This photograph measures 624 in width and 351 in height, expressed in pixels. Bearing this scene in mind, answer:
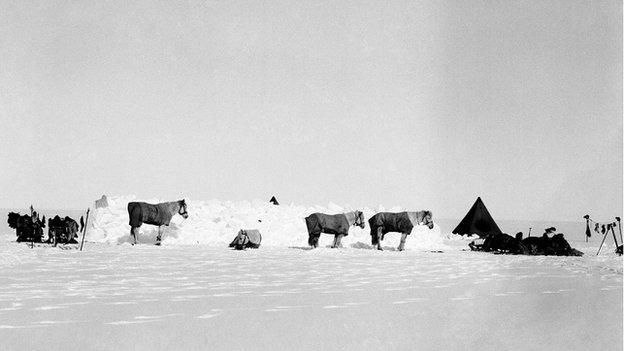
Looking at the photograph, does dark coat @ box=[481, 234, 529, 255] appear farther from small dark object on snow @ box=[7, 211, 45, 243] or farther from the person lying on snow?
small dark object on snow @ box=[7, 211, 45, 243]

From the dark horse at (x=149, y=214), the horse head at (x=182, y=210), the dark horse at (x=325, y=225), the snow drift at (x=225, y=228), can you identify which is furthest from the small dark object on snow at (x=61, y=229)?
the dark horse at (x=325, y=225)

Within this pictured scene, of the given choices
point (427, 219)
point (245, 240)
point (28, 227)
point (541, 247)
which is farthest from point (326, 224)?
point (28, 227)

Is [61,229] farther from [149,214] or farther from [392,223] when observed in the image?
[392,223]

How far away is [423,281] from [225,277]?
362 centimetres

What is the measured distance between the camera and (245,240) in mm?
19797

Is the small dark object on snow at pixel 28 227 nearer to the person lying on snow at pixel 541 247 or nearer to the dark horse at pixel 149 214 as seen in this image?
the dark horse at pixel 149 214

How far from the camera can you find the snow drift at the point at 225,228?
23.7 metres

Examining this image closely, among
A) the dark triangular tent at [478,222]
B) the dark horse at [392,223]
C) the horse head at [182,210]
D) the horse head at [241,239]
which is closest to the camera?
the horse head at [241,239]

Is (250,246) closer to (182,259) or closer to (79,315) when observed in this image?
(182,259)

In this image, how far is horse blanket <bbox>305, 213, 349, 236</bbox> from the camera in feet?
69.5

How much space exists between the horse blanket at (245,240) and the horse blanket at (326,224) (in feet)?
6.53

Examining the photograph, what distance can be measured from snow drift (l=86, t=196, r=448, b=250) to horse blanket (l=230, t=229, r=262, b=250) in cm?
278

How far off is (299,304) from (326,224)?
44.0 ft

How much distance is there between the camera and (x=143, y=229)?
79.9ft
